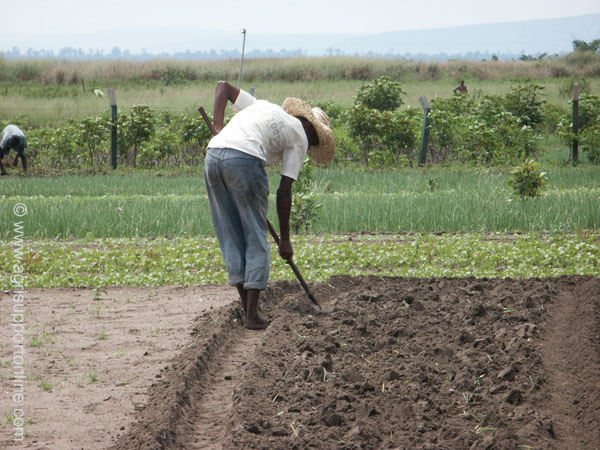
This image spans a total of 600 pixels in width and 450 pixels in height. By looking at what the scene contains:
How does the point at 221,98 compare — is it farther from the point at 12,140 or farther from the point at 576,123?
the point at 576,123

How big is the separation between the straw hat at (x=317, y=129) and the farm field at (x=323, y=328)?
1280 millimetres

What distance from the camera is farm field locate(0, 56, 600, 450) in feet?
13.4

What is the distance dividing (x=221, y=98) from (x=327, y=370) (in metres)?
2.19

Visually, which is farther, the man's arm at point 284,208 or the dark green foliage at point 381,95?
the dark green foliage at point 381,95

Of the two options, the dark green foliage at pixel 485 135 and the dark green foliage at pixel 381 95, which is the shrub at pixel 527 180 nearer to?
the dark green foliage at pixel 485 135

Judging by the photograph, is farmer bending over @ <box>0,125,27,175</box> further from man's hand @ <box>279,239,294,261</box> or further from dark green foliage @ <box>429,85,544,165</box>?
man's hand @ <box>279,239,294,261</box>

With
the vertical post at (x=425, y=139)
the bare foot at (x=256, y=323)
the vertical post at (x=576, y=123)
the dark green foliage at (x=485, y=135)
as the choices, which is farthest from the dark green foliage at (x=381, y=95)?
the bare foot at (x=256, y=323)

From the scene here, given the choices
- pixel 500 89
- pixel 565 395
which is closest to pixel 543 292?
pixel 565 395

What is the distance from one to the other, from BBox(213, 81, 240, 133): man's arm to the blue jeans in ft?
0.83

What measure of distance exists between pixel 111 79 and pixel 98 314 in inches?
1404

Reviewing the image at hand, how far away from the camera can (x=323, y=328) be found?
18.7 ft

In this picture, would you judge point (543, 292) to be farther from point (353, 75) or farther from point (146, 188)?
point (353, 75)

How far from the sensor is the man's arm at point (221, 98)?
562 cm

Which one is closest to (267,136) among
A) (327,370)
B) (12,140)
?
(327,370)
